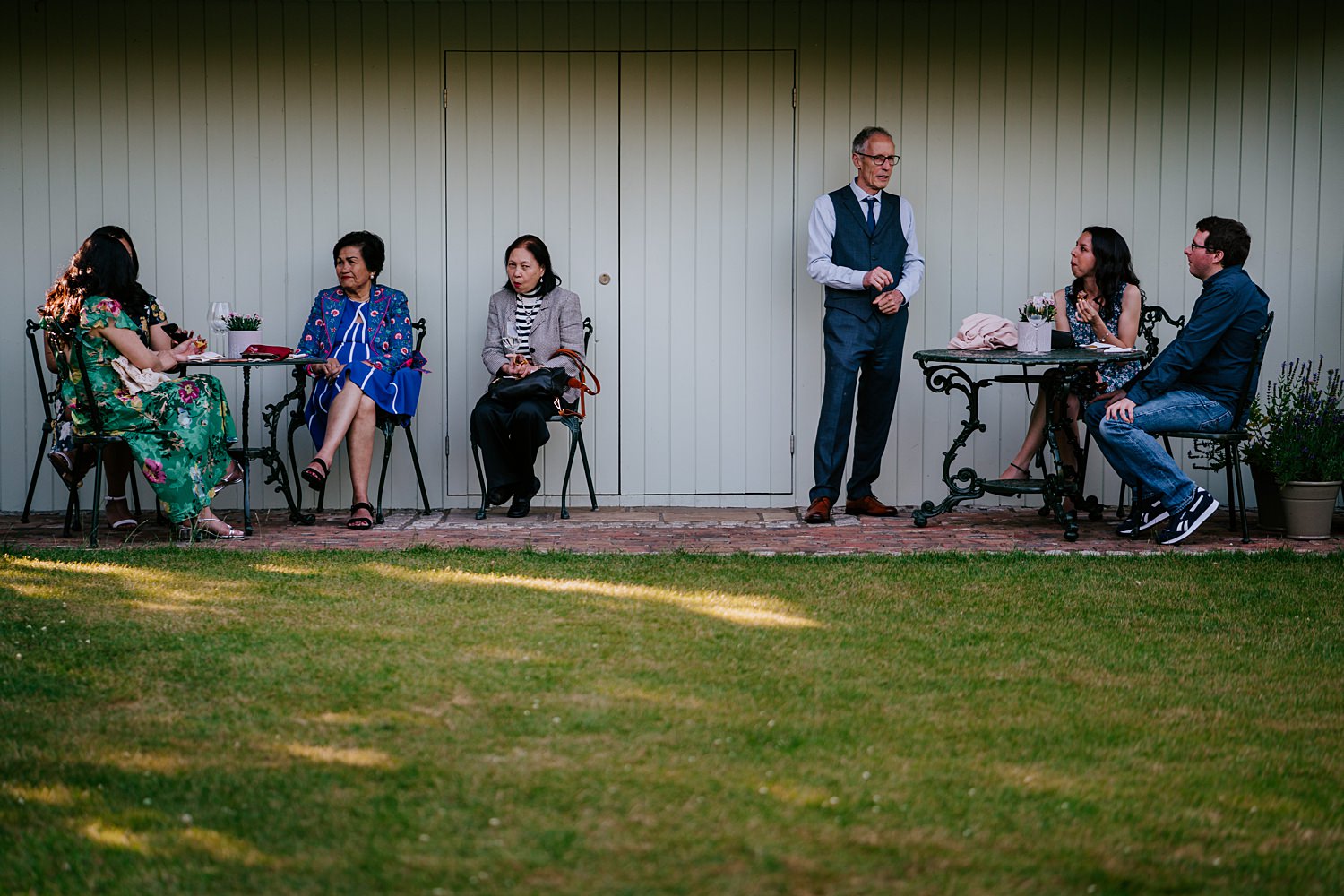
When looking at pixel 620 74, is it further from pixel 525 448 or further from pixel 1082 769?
pixel 1082 769

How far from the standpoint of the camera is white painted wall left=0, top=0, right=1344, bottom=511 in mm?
7520

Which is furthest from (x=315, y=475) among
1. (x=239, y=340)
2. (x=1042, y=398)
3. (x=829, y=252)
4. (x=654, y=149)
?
(x=1042, y=398)

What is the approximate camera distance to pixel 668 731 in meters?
3.49

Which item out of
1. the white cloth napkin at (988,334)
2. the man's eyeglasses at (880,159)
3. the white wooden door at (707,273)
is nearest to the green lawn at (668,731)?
the white cloth napkin at (988,334)

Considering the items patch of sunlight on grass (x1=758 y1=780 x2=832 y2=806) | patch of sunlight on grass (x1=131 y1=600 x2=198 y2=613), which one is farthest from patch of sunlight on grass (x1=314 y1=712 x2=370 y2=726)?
patch of sunlight on grass (x1=131 y1=600 x2=198 y2=613)

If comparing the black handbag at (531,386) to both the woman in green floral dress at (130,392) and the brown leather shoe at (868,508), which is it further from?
the brown leather shoe at (868,508)

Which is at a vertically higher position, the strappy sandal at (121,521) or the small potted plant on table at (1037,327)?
the small potted plant on table at (1037,327)

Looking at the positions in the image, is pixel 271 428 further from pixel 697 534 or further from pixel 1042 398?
pixel 1042 398

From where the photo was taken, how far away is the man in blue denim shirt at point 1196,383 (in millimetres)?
6230

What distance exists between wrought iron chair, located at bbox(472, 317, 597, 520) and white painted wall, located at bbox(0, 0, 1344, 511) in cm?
62

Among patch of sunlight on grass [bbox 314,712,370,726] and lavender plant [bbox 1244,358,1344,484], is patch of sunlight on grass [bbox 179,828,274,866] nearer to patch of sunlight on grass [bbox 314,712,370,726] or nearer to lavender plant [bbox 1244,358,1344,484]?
patch of sunlight on grass [bbox 314,712,370,726]

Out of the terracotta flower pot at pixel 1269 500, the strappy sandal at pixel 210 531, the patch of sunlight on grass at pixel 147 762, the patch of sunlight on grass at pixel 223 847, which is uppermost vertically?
the terracotta flower pot at pixel 1269 500

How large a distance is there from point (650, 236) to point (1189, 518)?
3.00m

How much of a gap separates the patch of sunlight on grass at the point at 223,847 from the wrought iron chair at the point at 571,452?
14.2ft
